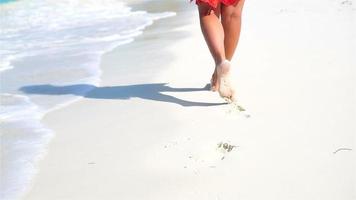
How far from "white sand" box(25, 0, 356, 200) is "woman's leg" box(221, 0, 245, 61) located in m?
0.32

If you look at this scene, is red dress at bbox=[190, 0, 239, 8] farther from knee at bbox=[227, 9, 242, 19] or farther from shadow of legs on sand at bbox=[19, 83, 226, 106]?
shadow of legs on sand at bbox=[19, 83, 226, 106]

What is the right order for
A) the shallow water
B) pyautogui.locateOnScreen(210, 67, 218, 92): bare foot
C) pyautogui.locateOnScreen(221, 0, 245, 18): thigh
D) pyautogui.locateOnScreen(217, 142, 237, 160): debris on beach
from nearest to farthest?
pyautogui.locateOnScreen(217, 142, 237, 160): debris on beach, the shallow water, pyautogui.locateOnScreen(221, 0, 245, 18): thigh, pyautogui.locateOnScreen(210, 67, 218, 92): bare foot

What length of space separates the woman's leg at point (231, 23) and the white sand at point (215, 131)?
1.03 ft

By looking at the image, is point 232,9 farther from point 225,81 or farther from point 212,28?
point 225,81

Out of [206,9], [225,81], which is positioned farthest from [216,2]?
[225,81]

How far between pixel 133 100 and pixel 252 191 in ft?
6.15

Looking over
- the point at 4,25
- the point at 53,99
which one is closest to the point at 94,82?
the point at 53,99

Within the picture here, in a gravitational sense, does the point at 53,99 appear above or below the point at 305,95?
below

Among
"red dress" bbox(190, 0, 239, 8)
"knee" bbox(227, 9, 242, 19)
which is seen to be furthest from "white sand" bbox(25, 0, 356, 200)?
"red dress" bbox(190, 0, 239, 8)

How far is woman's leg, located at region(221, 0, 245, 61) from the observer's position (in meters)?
3.70

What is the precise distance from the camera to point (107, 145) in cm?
312

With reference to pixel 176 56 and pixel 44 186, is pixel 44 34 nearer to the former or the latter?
pixel 176 56

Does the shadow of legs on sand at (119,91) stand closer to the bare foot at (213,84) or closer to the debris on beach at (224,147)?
the bare foot at (213,84)

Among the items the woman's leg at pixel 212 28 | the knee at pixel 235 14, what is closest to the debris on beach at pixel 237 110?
the woman's leg at pixel 212 28
